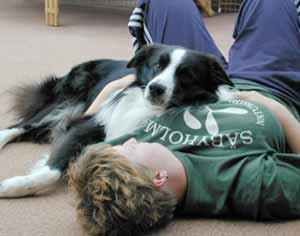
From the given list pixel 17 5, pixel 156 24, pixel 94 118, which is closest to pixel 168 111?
pixel 94 118

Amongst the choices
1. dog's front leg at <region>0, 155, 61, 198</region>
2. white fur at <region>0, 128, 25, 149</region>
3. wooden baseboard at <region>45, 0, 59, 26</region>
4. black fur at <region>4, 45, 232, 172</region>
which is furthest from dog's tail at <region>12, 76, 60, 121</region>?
wooden baseboard at <region>45, 0, 59, 26</region>

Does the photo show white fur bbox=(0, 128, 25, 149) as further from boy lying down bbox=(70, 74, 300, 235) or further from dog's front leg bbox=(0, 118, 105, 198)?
boy lying down bbox=(70, 74, 300, 235)

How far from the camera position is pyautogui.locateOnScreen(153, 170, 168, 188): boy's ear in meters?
1.27

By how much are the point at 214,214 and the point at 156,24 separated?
1100 mm

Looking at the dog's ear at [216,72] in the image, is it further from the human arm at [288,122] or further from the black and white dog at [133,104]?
the human arm at [288,122]

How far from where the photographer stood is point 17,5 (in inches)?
215

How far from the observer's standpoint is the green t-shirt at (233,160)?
1.36m

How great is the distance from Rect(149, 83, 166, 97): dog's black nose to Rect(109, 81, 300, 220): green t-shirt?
0.08m

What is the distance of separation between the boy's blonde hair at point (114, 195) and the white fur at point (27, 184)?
13.4 inches

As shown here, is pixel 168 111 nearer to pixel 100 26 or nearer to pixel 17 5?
pixel 100 26

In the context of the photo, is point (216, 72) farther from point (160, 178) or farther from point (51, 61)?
point (51, 61)

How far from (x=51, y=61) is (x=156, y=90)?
186cm

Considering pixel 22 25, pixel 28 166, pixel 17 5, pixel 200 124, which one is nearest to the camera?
pixel 200 124

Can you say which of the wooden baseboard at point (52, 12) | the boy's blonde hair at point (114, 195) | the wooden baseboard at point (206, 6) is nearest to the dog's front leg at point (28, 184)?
the boy's blonde hair at point (114, 195)
